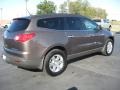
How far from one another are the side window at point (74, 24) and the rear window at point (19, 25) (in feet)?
4.56

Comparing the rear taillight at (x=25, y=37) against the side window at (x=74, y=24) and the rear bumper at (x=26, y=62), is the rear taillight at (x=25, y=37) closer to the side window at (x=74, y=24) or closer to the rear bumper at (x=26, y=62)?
the rear bumper at (x=26, y=62)

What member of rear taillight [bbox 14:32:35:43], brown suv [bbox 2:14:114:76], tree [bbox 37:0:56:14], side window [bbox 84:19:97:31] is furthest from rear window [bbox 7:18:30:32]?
tree [bbox 37:0:56:14]

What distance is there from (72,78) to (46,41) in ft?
4.12

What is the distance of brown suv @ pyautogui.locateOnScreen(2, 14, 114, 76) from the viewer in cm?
650

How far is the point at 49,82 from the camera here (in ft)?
20.7

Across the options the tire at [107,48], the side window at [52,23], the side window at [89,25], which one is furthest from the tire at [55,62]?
the tire at [107,48]

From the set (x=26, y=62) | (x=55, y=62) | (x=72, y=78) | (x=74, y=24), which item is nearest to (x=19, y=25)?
(x=26, y=62)

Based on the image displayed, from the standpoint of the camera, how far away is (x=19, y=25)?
22.7 feet

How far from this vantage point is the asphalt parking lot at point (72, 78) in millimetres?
5914

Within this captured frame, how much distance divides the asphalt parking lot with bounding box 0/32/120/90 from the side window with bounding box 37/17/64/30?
140cm

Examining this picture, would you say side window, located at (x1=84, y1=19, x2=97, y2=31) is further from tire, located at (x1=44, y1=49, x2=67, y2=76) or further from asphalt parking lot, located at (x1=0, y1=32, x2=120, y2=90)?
tire, located at (x1=44, y1=49, x2=67, y2=76)

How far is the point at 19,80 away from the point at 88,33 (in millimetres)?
3058

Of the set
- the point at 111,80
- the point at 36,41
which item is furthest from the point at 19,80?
the point at 111,80

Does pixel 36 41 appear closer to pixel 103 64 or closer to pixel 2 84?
pixel 2 84
